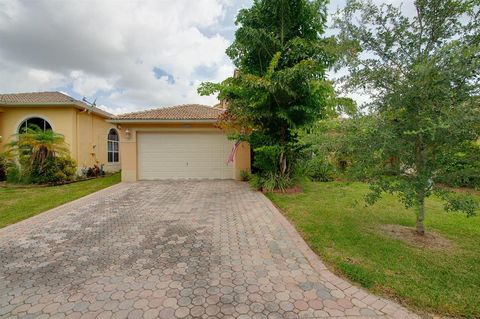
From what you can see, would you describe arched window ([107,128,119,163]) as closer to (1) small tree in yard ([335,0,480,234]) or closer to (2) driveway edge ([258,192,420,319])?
(2) driveway edge ([258,192,420,319])

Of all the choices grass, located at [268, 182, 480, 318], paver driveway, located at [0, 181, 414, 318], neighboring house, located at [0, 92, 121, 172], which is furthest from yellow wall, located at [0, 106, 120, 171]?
grass, located at [268, 182, 480, 318]

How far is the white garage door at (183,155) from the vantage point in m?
12.5

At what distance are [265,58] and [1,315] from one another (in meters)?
9.69

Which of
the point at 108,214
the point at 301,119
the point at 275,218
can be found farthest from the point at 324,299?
the point at 301,119

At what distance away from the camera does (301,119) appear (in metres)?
8.80

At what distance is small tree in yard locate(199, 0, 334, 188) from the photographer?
802cm

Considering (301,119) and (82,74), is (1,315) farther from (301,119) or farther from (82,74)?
(82,74)

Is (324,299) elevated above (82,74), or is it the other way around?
(82,74)

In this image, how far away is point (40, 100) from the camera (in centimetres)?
1322

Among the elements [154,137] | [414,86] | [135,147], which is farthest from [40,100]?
[414,86]

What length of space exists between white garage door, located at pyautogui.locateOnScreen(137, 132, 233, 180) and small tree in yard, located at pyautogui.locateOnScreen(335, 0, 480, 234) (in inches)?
353

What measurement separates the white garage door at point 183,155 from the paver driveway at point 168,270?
638 cm

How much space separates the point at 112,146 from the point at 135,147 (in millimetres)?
6076

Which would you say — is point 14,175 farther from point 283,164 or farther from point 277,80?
point 277,80
